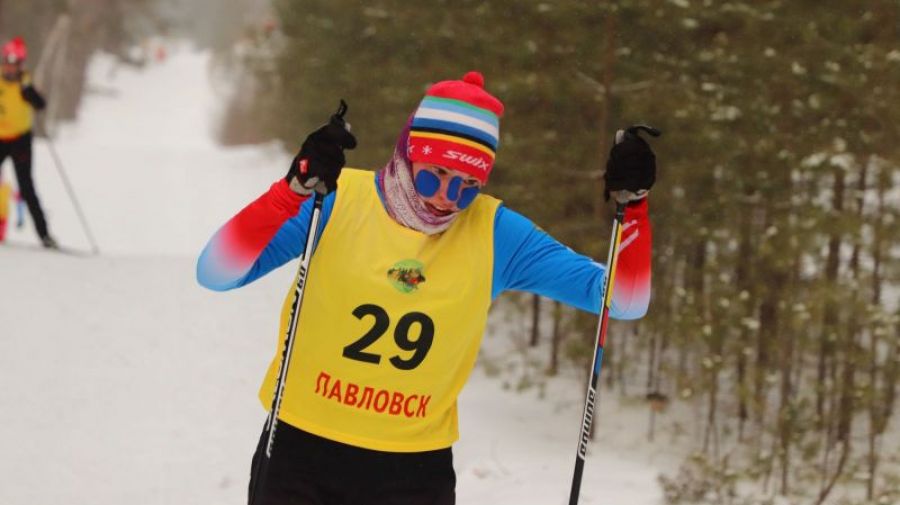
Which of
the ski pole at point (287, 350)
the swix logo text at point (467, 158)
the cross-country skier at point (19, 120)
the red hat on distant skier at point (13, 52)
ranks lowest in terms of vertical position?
the ski pole at point (287, 350)

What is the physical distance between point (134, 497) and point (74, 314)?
3219 mm

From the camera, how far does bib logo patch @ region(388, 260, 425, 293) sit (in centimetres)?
285

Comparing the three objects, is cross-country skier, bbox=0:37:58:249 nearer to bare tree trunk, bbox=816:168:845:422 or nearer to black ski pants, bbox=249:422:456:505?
bare tree trunk, bbox=816:168:845:422

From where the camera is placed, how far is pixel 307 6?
54.7ft

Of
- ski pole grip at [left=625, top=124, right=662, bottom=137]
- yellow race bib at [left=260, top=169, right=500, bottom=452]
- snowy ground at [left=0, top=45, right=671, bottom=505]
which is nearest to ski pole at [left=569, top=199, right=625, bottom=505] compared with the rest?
ski pole grip at [left=625, top=124, right=662, bottom=137]

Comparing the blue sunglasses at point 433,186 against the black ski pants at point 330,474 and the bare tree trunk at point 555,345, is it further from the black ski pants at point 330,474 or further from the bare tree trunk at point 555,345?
the bare tree trunk at point 555,345

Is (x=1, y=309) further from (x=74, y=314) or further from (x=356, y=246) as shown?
(x=356, y=246)

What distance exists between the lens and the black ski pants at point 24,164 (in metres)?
11.0

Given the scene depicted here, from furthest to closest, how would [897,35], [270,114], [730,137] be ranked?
[270,114]
[730,137]
[897,35]

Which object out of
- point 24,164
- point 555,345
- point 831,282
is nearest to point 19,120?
point 24,164

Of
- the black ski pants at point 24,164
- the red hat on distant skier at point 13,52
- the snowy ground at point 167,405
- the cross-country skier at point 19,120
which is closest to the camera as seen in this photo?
the snowy ground at point 167,405

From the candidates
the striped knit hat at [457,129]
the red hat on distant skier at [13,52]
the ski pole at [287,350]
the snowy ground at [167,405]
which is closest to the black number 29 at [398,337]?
the ski pole at [287,350]

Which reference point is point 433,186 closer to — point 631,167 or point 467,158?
point 467,158

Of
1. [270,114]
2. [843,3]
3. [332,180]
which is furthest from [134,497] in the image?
[270,114]
